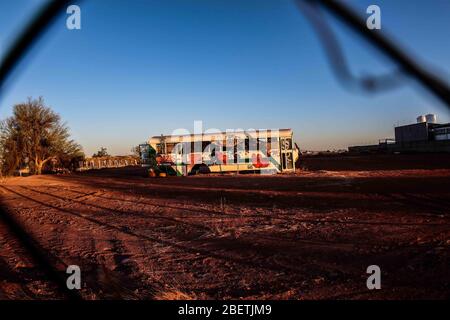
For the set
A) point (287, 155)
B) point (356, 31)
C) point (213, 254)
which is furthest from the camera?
point (287, 155)

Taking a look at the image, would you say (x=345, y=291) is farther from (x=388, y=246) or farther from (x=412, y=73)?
(x=412, y=73)

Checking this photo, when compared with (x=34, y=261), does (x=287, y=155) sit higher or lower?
higher

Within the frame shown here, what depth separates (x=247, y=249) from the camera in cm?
605

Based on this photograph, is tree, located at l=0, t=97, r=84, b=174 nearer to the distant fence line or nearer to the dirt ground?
the distant fence line

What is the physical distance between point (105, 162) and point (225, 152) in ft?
126

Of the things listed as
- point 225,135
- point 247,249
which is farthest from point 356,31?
point 225,135

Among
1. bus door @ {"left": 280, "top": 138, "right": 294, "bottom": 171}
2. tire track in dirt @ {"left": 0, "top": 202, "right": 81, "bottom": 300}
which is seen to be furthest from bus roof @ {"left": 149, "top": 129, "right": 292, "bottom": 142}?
tire track in dirt @ {"left": 0, "top": 202, "right": 81, "bottom": 300}

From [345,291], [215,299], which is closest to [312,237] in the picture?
[345,291]

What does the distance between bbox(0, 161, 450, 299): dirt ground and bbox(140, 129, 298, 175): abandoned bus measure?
483 inches

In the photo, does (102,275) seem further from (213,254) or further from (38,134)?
(38,134)

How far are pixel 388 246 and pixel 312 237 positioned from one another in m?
1.39

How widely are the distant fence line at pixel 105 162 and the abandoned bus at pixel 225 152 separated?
2520 cm

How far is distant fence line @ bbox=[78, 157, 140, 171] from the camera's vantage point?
48662mm

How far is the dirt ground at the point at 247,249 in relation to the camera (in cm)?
425
